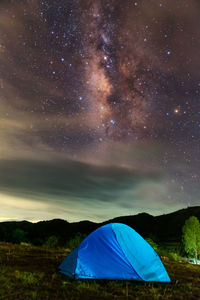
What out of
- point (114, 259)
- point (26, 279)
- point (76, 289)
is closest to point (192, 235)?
point (114, 259)

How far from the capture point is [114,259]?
30.9 feet

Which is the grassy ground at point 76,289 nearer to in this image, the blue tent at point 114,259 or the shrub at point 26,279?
the shrub at point 26,279

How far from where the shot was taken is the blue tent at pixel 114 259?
357 inches

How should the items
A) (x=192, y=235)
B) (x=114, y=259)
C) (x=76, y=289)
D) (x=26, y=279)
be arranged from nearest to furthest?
(x=76, y=289)
(x=26, y=279)
(x=114, y=259)
(x=192, y=235)

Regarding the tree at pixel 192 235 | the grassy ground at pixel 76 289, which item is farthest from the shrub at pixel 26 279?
the tree at pixel 192 235

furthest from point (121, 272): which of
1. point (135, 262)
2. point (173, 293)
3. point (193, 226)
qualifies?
point (193, 226)

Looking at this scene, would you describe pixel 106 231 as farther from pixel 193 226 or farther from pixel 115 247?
pixel 193 226

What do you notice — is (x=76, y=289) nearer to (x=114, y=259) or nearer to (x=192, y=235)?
(x=114, y=259)

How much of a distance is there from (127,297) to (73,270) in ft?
8.62

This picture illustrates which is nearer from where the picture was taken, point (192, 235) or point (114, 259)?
point (114, 259)

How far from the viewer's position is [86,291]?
290 inches

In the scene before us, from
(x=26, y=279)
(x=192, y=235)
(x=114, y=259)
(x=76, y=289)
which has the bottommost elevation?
(x=76, y=289)

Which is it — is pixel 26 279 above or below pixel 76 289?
above

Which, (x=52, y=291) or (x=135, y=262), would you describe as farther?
(x=135, y=262)
